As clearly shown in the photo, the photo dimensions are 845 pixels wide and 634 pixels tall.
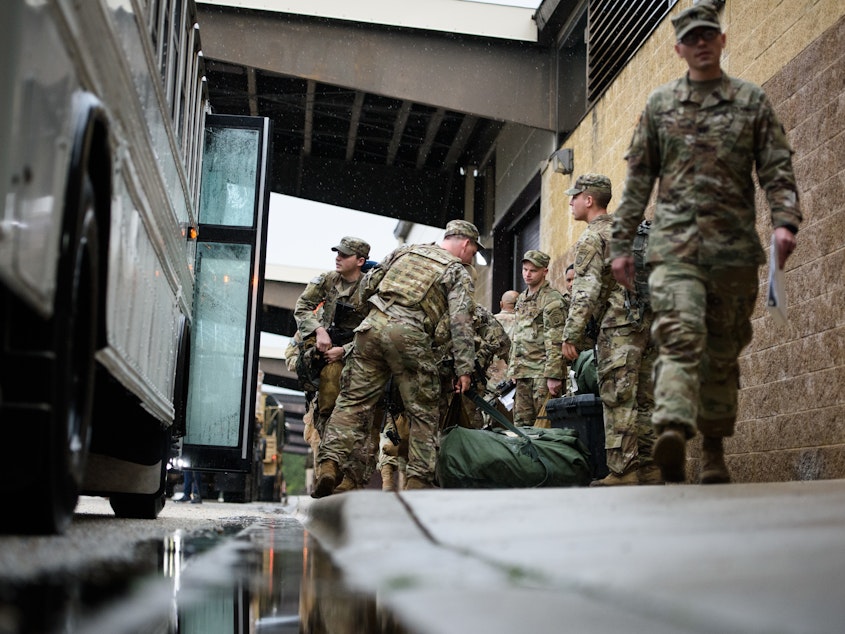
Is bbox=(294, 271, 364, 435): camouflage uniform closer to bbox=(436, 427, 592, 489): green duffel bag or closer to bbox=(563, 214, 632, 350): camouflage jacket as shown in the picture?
bbox=(436, 427, 592, 489): green duffel bag

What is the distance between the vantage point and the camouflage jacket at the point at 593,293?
7539mm

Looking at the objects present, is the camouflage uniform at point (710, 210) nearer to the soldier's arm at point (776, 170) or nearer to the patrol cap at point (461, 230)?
the soldier's arm at point (776, 170)

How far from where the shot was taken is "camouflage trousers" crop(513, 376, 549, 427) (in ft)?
34.5

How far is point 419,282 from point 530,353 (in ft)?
9.84

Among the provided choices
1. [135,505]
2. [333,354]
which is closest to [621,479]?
[333,354]

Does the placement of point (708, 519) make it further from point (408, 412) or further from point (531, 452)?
point (408, 412)

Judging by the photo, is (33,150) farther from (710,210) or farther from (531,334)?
(531,334)

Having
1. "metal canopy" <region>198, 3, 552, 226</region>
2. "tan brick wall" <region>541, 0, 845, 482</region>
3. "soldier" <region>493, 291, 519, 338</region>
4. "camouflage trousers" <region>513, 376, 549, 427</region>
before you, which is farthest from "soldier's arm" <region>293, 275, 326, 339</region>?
"metal canopy" <region>198, 3, 552, 226</region>

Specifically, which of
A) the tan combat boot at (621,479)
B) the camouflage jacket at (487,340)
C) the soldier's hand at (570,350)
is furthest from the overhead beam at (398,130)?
the tan combat boot at (621,479)

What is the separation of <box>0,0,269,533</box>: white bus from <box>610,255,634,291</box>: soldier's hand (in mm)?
2106

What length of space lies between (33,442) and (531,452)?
447 centimetres

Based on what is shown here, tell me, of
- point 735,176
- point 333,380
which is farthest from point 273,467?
point 735,176

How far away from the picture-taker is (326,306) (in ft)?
31.1

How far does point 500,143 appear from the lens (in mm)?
19453
